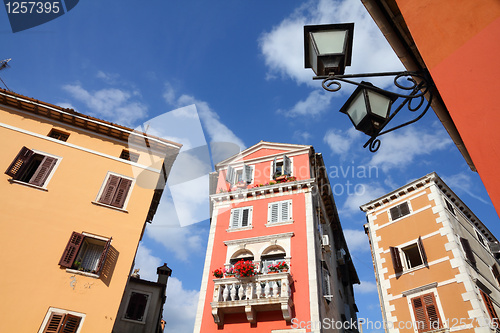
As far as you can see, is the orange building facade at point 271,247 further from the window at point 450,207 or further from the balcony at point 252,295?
the window at point 450,207

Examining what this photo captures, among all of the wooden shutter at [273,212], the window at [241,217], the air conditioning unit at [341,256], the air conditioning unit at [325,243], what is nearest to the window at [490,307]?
the air conditioning unit at [325,243]

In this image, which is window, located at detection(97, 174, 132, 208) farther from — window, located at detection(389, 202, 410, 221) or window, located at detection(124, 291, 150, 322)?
window, located at detection(389, 202, 410, 221)

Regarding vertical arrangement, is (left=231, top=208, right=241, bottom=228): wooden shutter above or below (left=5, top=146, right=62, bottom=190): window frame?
above

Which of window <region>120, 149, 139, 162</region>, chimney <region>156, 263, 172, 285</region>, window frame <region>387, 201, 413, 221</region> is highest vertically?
window frame <region>387, 201, 413, 221</region>

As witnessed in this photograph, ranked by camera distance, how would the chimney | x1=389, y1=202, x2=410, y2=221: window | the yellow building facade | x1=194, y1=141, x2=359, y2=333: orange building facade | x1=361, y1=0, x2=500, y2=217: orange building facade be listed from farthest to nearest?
1. the chimney
2. x1=389, y1=202, x2=410, y2=221: window
3. x1=194, y1=141, x2=359, y2=333: orange building facade
4. the yellow building facade
5. x1=361, y1=0, x2=500, y2=217: orange building facade

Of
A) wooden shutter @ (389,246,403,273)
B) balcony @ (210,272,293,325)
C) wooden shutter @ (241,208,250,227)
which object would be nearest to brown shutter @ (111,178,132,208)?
balcony @ (210,272,293,325)

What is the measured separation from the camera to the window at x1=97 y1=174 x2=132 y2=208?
16.1 meters

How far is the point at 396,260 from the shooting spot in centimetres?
2047

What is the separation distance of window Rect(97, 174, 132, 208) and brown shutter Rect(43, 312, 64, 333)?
5.20 metres

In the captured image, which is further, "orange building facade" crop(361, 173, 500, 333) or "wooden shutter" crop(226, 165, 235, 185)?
"wooden shutter" crop(226, 165, 235, 185)

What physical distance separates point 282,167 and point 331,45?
18.0 metres

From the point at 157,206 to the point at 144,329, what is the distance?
25.8 feet

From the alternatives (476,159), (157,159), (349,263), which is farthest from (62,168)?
(349,263)

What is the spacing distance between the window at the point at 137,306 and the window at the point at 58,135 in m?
10.9
